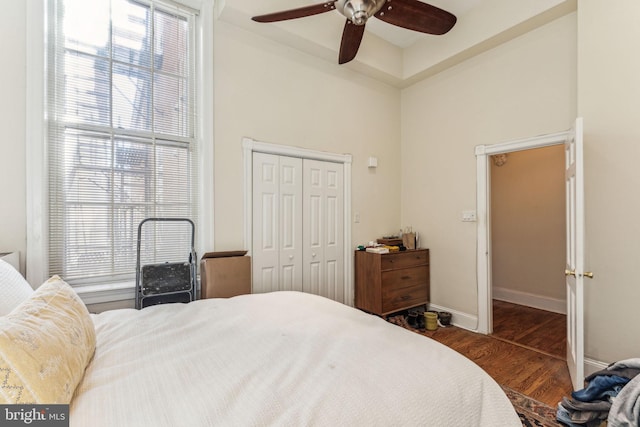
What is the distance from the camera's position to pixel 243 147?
9.18 ft

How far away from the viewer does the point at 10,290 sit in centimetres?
129

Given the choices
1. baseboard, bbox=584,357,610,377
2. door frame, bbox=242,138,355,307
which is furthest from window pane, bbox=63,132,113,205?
baseboard, bbox=584,357,610,377

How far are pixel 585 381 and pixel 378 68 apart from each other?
3495 millimetres

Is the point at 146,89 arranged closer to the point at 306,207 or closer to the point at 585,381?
the point at 306,207

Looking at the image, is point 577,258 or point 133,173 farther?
point 133,173

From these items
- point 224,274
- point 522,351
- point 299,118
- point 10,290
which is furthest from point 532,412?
point 299,118

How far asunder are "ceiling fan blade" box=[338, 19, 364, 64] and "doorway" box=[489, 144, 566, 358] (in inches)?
100

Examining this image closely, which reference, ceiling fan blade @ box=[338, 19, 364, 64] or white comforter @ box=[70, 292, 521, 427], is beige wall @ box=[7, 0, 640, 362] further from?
white comforter @ box=[70, 292, 521, 427]

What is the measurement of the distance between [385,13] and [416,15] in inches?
9.3

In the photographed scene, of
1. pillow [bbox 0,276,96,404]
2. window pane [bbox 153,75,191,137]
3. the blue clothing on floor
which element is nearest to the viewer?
pillow [bbox 0,276,96,404]

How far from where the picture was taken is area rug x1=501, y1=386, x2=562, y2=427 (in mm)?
1774

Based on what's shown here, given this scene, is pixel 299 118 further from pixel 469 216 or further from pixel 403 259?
pixel 469 216

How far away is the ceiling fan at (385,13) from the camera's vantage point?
1890 millimetres

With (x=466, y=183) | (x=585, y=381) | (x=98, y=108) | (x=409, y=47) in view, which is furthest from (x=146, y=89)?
(x=585, y=381)
